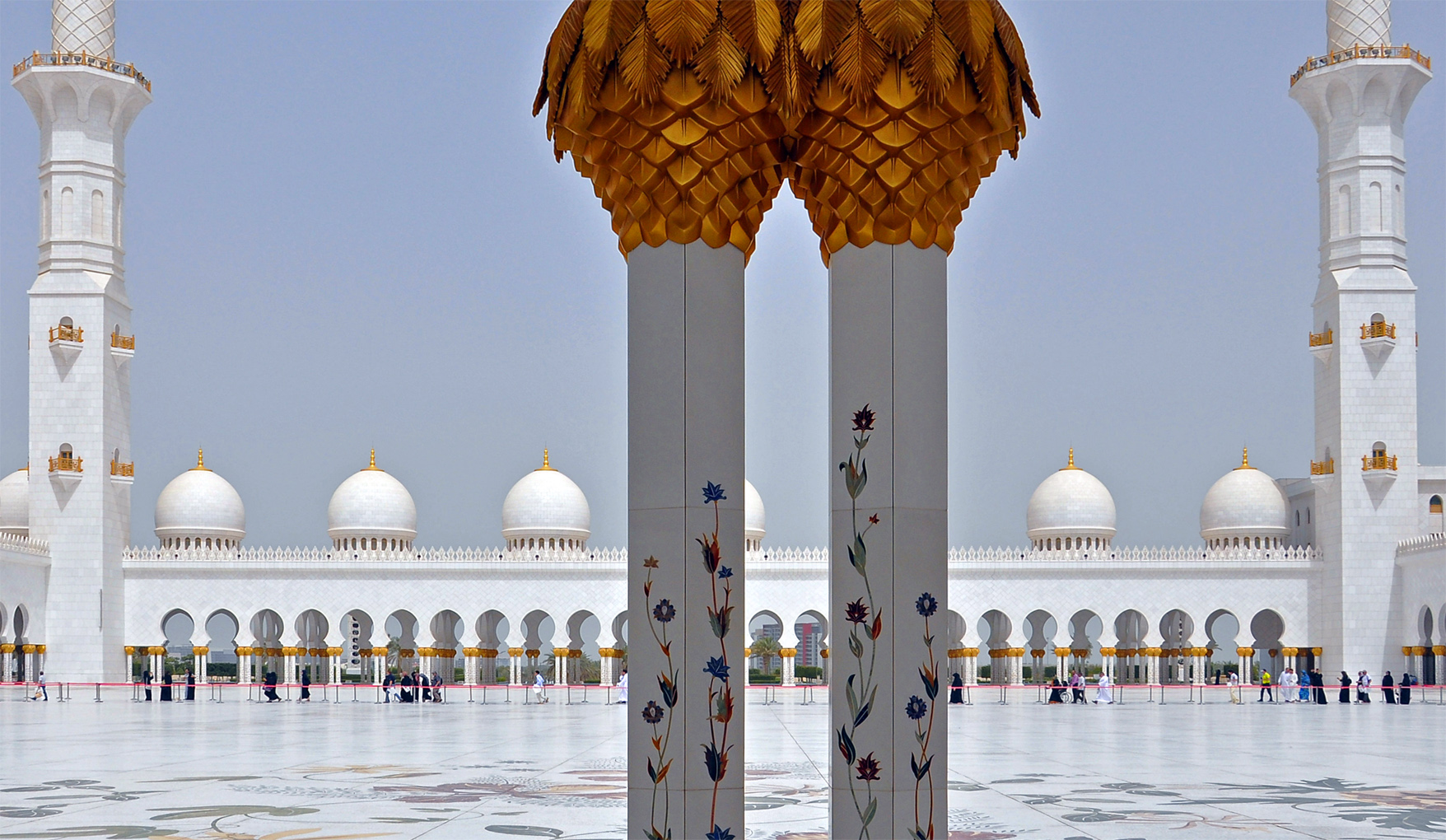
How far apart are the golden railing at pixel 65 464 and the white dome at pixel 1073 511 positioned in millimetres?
23407

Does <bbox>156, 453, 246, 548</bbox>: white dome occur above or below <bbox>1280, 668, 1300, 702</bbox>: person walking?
above

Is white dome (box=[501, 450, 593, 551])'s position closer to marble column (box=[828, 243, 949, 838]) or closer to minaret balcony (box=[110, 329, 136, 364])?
minaret balcony (box=[110, 329, 136, 364])

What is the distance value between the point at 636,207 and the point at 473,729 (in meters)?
12.4

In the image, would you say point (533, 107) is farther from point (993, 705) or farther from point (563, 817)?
point (993, 705)

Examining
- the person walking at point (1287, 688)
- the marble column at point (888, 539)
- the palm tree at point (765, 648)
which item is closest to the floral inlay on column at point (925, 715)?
the marble column at point (888, 539)

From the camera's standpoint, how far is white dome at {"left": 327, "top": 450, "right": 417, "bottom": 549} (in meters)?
39.9

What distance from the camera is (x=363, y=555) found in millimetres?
38281

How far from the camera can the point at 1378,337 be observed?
34625 millimetres

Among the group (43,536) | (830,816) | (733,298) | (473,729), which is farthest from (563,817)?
(43,536)

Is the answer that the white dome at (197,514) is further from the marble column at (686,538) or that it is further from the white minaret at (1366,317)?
the marble column at (686,538)

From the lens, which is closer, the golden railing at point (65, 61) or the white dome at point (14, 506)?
the golden railing at point (65, 61)

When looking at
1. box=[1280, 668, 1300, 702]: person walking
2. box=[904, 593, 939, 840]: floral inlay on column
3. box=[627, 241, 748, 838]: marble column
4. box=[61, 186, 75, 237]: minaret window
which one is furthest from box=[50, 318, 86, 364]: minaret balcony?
box=[904, 593, 939, 840]: floral inlay on column

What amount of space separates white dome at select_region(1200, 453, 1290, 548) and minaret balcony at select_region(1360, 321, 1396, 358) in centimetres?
575

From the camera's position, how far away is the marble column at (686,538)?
5559 millimetres
